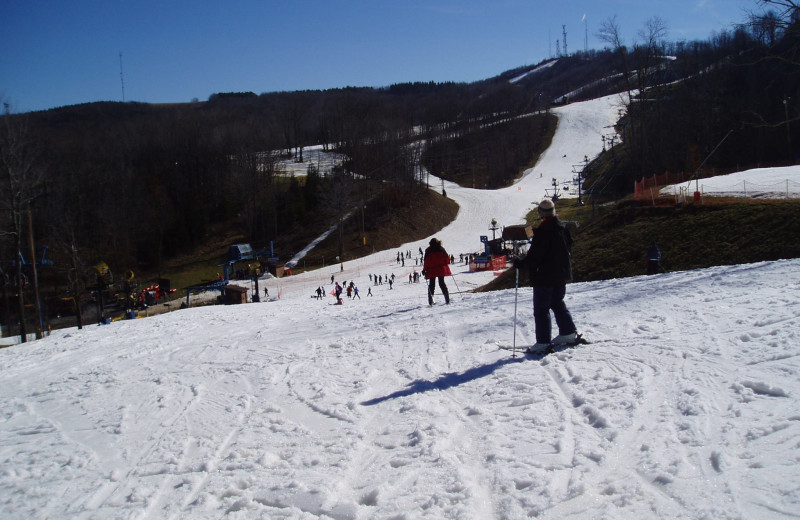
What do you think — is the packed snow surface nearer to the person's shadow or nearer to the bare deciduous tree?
the person's shadow

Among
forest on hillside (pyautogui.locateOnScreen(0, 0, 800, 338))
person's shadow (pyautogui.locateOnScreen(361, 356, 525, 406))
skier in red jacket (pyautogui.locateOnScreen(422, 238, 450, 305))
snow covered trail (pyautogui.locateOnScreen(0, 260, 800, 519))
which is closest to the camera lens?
snow covered trail (pyautogui.locateOnScreen(0, 260, 800, 519))

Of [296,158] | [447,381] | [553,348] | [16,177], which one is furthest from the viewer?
[296,158]

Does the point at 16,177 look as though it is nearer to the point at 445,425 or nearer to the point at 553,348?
the point at 553,348

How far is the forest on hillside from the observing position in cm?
4553

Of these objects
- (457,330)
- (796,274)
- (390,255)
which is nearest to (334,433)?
(457,330)

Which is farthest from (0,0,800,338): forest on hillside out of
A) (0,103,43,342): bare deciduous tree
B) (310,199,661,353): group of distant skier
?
(310,199,661,353): group of distant skier

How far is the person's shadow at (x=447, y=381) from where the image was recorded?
630 centimetres

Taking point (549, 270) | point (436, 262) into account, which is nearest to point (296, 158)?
point (436, 262)

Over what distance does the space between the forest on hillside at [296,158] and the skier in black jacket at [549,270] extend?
26.2 meters

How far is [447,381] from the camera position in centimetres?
668

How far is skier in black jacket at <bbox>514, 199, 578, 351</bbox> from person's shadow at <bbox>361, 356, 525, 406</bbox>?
1.96ft

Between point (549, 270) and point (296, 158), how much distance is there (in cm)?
11421

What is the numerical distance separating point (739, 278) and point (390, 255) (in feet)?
161

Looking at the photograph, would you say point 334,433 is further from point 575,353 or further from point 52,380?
point 52,380
